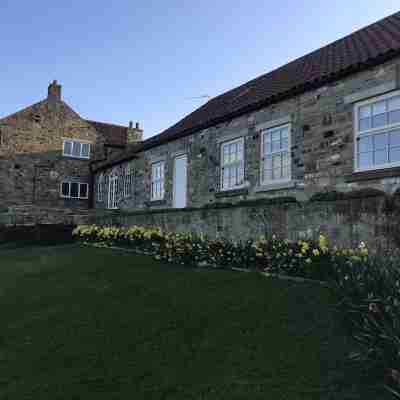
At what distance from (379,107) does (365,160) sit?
1.31 metres

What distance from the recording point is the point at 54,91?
2694 cm

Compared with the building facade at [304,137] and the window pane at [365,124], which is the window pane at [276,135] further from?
the window pane at [365,124]

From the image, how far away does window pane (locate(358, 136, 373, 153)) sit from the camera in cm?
950

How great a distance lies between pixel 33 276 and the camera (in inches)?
363

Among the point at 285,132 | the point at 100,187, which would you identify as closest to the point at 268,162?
the point at 285,132

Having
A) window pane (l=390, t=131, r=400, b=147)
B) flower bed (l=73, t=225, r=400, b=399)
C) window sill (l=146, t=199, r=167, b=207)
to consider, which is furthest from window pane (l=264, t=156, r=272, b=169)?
window sill (l=146, t=199, r=167, b=207)

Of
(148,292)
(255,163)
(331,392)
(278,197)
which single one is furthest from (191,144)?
(331,392)

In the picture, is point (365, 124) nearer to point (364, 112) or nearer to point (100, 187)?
point (364, 112)

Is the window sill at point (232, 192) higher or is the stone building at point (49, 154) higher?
the stone building at point (49, 154)

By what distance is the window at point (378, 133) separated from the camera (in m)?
9.04

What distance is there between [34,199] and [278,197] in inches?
770

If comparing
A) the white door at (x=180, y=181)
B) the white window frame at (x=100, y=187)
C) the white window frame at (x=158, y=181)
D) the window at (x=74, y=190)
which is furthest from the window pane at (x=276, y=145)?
the window at (x=74, y=190)

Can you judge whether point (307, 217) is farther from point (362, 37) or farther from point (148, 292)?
point (362, 37)

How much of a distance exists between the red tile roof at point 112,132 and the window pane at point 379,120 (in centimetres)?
2247
